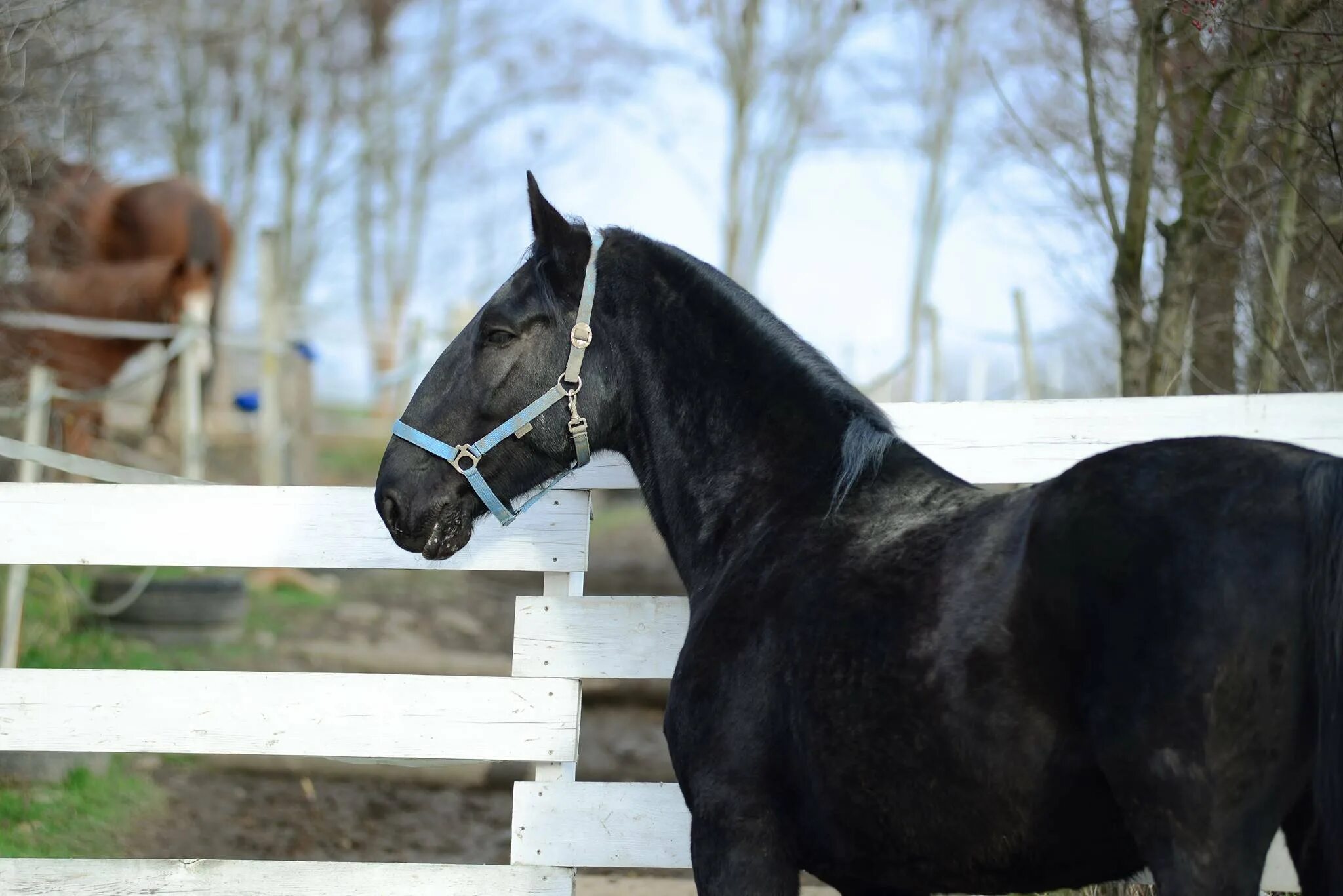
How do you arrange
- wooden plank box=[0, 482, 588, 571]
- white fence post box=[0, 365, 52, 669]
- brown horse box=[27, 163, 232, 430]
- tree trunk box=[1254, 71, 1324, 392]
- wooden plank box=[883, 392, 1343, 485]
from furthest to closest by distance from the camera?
brown horse box=[27, 163, 232, 430] → white fence post box=[0, 365, 52, 669] → tree trunk box=[1254, 71, 1324, 392] → wooden plank box=[0, 482, 588, 571] → wooden plank box=[883, 392, 1343, 485]

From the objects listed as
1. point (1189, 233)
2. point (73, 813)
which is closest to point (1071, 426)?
point (1189, 233)

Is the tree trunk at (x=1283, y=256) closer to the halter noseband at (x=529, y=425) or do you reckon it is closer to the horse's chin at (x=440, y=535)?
the halter noseband at (x=529, y=425)

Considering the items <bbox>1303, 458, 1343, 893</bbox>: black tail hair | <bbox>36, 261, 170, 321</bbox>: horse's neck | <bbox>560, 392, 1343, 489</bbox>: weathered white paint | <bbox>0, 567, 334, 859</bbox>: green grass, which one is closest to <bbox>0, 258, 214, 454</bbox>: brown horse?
<bbox>36, 261, 170, 321</bbox>: horse's neck

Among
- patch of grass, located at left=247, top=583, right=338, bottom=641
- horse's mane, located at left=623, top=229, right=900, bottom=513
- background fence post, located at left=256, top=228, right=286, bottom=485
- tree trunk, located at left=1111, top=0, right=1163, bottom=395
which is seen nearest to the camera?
horse's mane, located at left=623, top=229, right=900, bottom=513

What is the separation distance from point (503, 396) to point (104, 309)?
29.8 feet

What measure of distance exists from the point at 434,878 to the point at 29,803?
7.86 ft

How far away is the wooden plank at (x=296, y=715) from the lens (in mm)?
3602

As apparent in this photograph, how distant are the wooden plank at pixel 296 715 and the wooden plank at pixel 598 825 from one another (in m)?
0.13

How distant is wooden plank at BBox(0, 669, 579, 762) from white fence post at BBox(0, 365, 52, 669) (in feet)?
5.75

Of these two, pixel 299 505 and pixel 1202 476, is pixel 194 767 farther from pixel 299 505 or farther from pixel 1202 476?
pixel 1202 476

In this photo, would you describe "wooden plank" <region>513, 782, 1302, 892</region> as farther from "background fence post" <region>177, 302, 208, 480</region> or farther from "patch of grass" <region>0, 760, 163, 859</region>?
"background fence post" <region>177, 302, 208, 480</region>

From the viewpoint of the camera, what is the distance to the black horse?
1963 millimetres

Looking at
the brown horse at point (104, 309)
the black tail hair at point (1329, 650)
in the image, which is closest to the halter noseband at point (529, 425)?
the black tail hair at point (1329, 650)

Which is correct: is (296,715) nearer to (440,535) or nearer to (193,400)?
(440,535)
